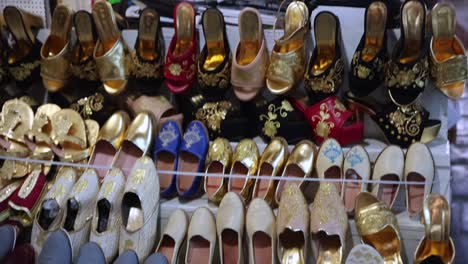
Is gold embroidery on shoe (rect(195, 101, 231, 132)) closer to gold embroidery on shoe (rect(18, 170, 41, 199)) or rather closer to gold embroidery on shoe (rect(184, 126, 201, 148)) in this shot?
gold embroidery on shoe (rect(184, 126, 201, 148))

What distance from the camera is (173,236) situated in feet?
4.22

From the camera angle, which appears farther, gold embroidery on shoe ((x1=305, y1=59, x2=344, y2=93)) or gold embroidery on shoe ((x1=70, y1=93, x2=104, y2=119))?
gold embroidery on shoe ((x1=70, y1=93, x2=104, y2=119))

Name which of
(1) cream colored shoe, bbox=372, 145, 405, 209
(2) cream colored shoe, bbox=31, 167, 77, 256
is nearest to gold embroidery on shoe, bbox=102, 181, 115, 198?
(2) cream colored shoe, bbox=31, 167, 77, 256

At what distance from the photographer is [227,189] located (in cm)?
139

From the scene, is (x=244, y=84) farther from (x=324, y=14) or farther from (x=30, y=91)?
(x=30, y=91)

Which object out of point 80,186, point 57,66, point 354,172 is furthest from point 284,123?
point 57,66

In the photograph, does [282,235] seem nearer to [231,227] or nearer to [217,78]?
[231,227]

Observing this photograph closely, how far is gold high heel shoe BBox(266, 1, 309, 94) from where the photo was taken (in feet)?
4.62

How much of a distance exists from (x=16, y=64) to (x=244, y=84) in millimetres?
715

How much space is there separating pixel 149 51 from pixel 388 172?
76 cm

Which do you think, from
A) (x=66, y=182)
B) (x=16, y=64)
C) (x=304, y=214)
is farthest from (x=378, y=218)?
(x=16, y=64)

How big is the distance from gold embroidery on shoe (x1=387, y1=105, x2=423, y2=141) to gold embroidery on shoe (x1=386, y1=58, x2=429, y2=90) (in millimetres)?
70

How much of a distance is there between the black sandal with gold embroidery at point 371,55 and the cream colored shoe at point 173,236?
585mm

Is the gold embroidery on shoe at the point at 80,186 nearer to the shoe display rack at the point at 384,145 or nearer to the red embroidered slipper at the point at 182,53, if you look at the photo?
the shoe display rack at the point at 384,145
